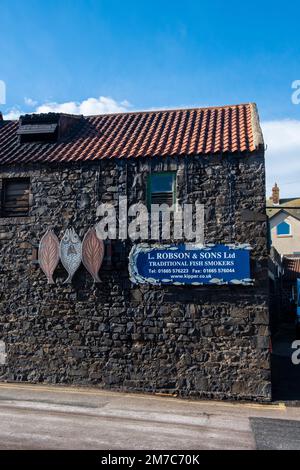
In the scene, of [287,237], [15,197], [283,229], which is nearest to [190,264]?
[15,197]

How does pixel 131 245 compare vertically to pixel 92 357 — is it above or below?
above

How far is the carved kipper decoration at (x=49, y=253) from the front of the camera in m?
12.7

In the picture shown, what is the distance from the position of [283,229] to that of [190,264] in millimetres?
30078

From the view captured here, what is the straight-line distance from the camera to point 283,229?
39938 mm

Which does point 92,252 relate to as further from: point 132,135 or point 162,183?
point 132,135

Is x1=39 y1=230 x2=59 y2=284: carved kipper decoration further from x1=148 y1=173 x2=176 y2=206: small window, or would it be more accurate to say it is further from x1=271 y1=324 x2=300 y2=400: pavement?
x1=271 y1=324 x2=300 y2=400: pavement

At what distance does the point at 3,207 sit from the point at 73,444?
26.2 feet

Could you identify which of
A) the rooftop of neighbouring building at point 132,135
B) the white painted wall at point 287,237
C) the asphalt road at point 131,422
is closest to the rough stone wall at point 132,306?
the rooftop of neighbouring building at point 132,135

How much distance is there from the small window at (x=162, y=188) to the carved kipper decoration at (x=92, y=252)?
1.81m

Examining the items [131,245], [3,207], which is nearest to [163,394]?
[131,245]

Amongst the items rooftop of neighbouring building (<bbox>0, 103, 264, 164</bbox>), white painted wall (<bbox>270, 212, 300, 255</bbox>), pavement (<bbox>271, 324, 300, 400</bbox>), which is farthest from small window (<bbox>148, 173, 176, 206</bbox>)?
white painted wall (<bbox>270, 212, 300, 255</bbox>)

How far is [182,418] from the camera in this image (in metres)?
9.52

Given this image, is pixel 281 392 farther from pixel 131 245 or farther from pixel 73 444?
pixel 73 444
